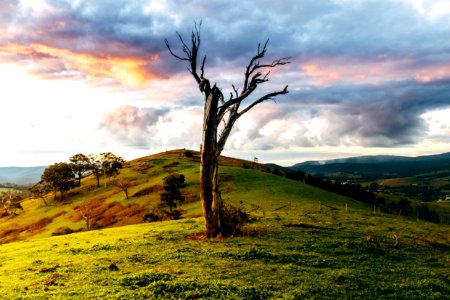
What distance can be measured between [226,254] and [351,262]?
28.0ft

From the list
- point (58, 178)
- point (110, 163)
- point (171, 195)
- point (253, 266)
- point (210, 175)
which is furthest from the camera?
point (110, 163)

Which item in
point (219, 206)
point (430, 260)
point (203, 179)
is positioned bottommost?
point (430, 260)

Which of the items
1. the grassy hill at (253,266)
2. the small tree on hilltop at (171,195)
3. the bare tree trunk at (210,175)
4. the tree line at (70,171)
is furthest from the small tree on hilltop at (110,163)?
the bare tree trunk at (210,175)

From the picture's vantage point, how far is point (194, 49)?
116 ft

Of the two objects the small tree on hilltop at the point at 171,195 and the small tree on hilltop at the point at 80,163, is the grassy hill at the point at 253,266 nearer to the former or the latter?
the small tree on hilltop at the point at 171,195

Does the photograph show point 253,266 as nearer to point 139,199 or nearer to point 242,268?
point 242,268

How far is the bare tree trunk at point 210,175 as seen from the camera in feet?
111

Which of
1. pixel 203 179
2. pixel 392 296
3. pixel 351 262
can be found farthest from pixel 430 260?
pixel 203 179

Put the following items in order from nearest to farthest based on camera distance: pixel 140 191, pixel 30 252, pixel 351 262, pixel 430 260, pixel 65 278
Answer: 1. pixel 65 278
2. pixel 351 262
3. pixel 430 260
4. pixel 30 252
5. pixel 140 191

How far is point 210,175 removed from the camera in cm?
3397

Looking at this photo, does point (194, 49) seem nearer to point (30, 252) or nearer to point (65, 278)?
point (65, 278)

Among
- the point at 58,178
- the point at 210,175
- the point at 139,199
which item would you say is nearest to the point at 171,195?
the point at 139,199

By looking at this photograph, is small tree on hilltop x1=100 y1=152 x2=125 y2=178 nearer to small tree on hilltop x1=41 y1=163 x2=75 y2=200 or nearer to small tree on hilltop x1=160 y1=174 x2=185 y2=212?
small tree on hilltop x1=41 y1=163 x2=75 y2=200

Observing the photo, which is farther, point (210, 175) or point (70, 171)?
point (70, 171)
